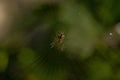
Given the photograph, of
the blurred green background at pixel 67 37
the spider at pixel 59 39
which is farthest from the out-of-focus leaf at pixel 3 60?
the spider at pixel 59 39

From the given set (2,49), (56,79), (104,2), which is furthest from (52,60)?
(104,2)

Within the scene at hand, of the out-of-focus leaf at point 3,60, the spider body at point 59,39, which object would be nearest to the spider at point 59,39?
the spider body at point 59,39

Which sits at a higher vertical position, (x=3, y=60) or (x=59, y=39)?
(x=59, y=39)

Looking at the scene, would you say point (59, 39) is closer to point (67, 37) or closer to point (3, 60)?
point (67, 37)

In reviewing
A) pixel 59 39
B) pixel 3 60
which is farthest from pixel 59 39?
pixel 3 60

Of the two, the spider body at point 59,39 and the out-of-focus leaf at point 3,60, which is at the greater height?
the spider body at point 59,39

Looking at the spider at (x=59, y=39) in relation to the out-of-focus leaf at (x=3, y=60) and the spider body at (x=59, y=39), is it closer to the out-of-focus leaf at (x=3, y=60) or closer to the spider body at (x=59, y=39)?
the spider body at (x=59, y=39)

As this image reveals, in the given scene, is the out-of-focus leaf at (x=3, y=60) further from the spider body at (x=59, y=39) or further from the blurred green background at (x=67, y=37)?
the spider body at (x=59, y=39)

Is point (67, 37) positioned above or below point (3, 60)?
above
